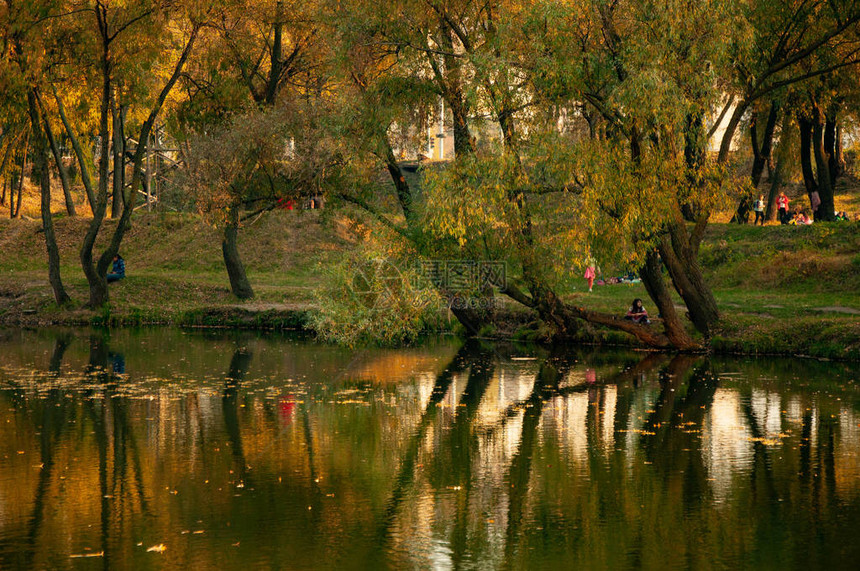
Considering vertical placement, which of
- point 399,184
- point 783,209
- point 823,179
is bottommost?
point 783,209

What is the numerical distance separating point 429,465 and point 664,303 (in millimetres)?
14451

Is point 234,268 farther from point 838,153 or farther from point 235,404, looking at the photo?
point 838,153

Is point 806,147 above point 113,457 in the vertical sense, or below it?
above

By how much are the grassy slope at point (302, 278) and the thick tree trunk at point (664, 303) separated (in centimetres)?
96

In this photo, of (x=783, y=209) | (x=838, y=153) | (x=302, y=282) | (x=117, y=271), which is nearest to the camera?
(x=117, y=271)

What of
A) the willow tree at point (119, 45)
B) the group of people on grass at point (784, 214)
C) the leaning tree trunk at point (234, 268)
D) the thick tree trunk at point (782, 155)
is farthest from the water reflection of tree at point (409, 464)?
the group of people on grass at point (784, 214)

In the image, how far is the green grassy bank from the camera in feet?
95.1

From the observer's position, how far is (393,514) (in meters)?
12.6

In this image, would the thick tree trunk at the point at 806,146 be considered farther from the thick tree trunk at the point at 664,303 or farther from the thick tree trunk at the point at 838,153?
the thick tree trunk at the point at 664,303

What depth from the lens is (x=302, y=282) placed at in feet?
145

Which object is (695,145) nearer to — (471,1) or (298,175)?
(471,1)

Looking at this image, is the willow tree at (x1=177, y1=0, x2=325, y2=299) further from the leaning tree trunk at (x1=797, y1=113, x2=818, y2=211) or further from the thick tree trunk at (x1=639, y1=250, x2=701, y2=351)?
the leaning tree trunk at (x1=797, y1=113, x2=818, y2=211)

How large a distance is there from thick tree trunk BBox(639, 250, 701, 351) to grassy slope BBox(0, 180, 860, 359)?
962 millimetres

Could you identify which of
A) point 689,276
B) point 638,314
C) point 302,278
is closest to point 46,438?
point 689,276
